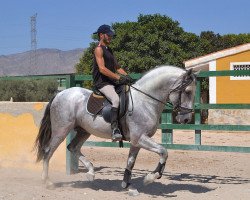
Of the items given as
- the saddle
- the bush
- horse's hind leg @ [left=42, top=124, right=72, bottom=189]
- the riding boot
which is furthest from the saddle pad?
the bush

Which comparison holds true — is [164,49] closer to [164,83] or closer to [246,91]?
[246,91]

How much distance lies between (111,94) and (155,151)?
3.79 feet

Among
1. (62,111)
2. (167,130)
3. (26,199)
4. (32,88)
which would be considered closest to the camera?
(26,199)

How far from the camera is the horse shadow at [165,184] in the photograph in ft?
28.8

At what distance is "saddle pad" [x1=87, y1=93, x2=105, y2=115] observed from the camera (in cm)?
860

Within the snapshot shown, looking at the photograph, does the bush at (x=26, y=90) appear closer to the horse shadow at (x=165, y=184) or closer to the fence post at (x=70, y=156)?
the fence post at (x=70, y=156)

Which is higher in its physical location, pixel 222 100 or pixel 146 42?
pixel 146 42

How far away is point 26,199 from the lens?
25.7 feet

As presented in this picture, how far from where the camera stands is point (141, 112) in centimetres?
824

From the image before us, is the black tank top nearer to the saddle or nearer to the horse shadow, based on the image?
the saddle

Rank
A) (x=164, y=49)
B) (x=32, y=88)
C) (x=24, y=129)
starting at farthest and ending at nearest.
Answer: (x=164, y=49) → (x=32, y=88) → (x=24, y=129)

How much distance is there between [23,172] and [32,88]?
13.5 meters

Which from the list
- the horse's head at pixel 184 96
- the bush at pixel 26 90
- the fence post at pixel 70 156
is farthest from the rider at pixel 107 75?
the bush at pixel 26 90

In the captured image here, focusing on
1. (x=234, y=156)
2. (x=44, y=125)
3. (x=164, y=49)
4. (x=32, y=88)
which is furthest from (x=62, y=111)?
(x=164, y=49)
